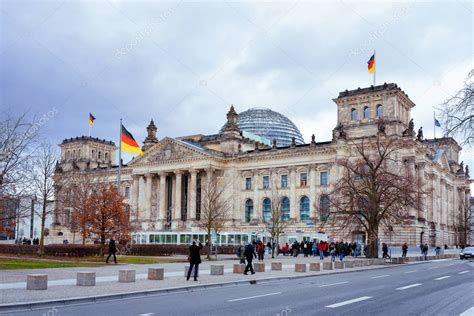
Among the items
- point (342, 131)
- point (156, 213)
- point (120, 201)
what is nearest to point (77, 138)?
point (156, 213)

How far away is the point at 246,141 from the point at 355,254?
44466 millimetres

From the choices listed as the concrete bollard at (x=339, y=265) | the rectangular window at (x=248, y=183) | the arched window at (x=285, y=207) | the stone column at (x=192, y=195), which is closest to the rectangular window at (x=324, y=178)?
the arched window at (x=285, y=207)

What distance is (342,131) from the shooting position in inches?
3155

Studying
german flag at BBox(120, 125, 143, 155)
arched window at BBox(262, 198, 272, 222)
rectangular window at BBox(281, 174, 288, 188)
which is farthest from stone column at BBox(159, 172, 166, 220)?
german flag at BBox(120, 125, 143, 155)

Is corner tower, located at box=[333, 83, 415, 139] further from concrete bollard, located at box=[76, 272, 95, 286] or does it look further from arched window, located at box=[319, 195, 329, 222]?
concrete bollard, located at box=[76, 272, 95, 286]

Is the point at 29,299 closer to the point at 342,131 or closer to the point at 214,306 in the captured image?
the point at 214,306

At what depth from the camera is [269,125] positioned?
114938mm

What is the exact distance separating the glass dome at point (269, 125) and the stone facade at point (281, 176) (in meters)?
9.14

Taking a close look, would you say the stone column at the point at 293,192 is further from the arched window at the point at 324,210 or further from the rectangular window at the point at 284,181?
the arched window at the point at 324,210

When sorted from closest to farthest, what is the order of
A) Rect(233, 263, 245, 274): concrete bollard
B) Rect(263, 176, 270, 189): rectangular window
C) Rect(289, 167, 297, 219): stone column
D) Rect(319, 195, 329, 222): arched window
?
Rect(233, 263, 245, 274): concrete bollard → Rect(319, 195, 329, 222): arched window → Rect(289, 167, 297, 219): stone column → Rect(263, 176, 270, 189): rectangular window

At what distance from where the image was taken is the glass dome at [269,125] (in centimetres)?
11331

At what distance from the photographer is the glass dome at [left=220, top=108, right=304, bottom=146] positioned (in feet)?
372

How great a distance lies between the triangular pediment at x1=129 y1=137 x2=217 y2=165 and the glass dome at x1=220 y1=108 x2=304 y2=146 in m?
22.1

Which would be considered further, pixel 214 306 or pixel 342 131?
pixel 342 131
